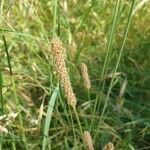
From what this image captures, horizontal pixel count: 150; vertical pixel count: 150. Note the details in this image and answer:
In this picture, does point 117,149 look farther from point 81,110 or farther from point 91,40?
point 91,40

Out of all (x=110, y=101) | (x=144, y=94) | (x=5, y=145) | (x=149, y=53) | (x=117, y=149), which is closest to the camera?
(x=117, y=149)

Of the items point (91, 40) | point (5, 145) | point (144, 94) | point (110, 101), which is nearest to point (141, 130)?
point (110, 101)

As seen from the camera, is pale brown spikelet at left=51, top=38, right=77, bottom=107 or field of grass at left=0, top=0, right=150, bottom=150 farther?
field of grass at left=0, top=0, right=150, bottom=150

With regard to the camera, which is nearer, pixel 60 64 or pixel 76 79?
pixel 60 64

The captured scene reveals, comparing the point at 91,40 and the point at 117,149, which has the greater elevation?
the point at 91,40

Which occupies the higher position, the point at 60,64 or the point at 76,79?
the point at 60,64

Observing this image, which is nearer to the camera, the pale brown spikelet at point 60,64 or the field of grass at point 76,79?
the pale brown spikelet at point 60,64

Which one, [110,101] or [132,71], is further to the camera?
[132,71]

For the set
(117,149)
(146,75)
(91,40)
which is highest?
(91,40)
